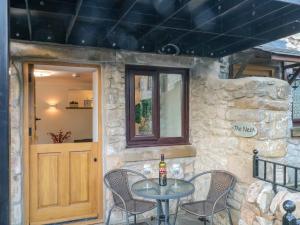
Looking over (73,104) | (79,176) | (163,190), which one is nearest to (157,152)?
(163,190)

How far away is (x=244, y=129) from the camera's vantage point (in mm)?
2969

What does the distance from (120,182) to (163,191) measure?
77cm

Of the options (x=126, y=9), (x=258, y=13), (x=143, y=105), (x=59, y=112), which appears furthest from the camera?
(x=59, y=112)

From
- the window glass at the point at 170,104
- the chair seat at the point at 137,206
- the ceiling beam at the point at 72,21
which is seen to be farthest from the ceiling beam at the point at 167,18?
the chair seat at the point at 137,206

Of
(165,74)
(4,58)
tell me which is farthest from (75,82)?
(4,58)

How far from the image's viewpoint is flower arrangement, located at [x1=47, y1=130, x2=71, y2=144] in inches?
233

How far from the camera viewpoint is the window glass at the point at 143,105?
3648 millimetres

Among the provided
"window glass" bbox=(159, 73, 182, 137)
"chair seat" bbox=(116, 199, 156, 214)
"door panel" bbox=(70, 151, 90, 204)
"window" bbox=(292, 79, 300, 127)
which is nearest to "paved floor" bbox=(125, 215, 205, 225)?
"chair seat" bbox=(116, 199, 156, 214)

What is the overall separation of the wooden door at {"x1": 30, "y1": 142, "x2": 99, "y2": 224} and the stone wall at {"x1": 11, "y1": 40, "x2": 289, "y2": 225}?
0.71 ft

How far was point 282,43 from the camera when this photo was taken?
4887mm

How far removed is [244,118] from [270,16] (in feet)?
3.65

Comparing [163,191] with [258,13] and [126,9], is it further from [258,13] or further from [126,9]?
[258,13]

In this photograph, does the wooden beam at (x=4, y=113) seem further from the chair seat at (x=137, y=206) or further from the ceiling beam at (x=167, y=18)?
the chair seat at (x=137, y=206)

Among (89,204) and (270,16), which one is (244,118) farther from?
(89,204)
